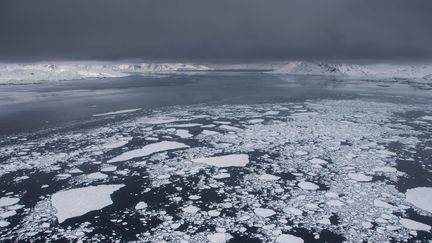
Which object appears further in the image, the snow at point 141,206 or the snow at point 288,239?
the snow at point 141,206

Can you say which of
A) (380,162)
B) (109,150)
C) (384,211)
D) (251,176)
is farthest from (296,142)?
(109,150)

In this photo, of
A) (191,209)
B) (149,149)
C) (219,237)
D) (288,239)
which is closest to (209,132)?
(149,149)

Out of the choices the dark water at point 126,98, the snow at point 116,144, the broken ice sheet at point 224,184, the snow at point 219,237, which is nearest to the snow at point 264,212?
the broken ice sheet at point 224,184

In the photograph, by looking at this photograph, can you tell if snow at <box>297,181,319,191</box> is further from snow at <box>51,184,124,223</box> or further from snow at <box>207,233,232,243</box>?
snow at <box>51,184,124,223</box>

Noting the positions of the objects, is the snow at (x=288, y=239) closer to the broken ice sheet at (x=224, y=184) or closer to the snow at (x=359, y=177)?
the broken ice sheet at (x=224, y=184)

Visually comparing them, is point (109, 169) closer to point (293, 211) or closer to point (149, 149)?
point (149, 149)

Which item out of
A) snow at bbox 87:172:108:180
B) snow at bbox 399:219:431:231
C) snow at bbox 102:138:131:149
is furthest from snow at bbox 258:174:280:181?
snow at bbox 102:138:131:149
